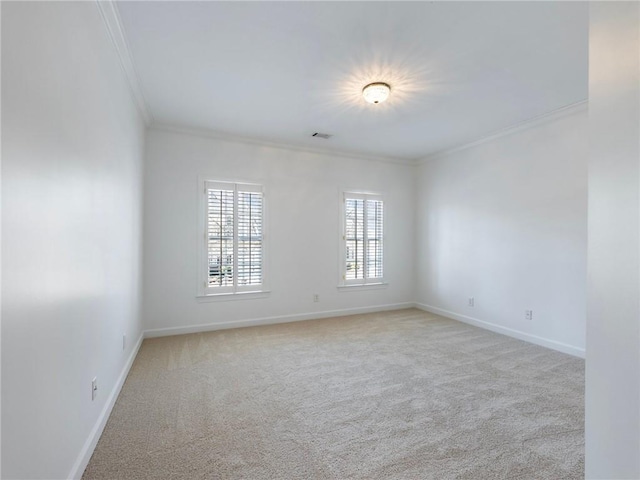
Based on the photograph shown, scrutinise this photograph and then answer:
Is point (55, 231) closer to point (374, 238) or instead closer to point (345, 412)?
point (345, 412)

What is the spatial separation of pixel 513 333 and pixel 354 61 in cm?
399

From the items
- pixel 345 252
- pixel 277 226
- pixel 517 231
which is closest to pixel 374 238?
pixel 345 252

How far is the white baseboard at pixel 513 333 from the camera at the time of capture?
3.65 meters

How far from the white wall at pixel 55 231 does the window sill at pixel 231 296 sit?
79.8 inches

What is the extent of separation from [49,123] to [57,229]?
0.46 meters

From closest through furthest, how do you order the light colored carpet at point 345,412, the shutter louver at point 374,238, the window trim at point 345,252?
the light colored carpet at point 345,412, the window trim at point 345,252, the shutter louver at point 374,238

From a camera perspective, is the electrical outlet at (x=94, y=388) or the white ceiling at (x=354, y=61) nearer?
the electrical outlet at (x=94, y=388)

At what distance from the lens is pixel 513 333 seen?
14.0 feet

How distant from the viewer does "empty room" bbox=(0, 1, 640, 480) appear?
1.12 metres

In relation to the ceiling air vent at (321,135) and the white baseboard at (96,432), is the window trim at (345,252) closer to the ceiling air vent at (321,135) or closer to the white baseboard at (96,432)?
the ceiling air vent at (321,135)

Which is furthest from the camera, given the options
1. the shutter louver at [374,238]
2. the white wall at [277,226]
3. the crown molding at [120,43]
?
the shutter louver at [374,238]

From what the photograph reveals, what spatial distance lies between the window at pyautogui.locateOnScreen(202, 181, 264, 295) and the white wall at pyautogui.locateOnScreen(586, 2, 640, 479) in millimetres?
4148

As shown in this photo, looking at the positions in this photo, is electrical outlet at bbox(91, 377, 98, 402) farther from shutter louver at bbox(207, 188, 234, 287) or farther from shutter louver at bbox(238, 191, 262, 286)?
shutter louver at bbox(238, 191, 262, 286)

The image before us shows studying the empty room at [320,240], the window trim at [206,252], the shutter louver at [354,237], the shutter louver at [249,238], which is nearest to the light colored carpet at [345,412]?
the empty room at [320,240]
